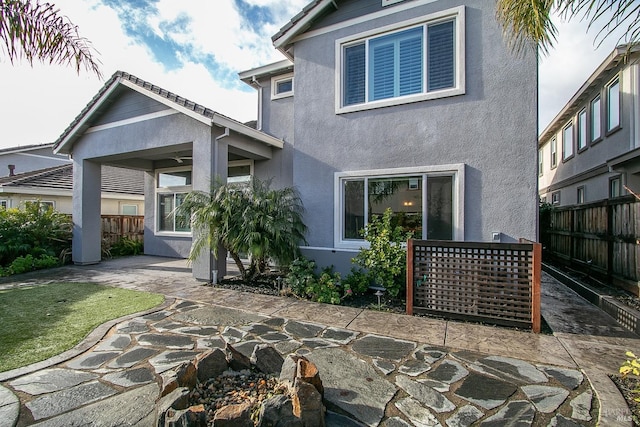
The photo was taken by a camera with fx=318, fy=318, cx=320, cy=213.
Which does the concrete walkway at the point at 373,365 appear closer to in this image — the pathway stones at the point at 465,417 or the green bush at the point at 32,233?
the pathway stones at the point at 465,417

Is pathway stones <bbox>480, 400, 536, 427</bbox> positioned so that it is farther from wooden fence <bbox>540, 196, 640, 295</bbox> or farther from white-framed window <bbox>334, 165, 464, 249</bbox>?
wooden fence <bbox>540, 196, 640, 295</bbox>

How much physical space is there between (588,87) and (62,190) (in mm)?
24383

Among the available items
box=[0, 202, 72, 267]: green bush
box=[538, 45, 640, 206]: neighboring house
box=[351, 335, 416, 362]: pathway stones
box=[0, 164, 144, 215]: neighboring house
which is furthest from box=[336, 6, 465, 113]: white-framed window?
box=[0, 164, 144, 215]: neighboring house

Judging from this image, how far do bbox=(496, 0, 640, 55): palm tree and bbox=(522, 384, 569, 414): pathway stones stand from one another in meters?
4.12

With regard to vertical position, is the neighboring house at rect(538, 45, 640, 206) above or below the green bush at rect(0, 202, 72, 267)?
above

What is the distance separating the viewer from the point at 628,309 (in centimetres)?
546

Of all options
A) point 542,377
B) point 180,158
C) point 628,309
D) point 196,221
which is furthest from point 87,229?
point 628,309

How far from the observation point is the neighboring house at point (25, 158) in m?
23.5

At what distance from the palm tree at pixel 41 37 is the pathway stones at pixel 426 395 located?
7.48 m

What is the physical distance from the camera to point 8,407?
10.4 ft

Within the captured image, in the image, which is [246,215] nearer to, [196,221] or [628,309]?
[196,221]

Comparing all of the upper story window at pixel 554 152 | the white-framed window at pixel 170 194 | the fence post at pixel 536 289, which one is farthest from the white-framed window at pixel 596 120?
the white-framed window at pixel 170 194

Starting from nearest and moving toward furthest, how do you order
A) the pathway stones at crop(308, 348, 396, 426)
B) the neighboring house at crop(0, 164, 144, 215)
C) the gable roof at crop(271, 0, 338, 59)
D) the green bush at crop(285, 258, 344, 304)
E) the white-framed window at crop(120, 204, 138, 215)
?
the pathway stones at crop(308, 348, 396, 426) → the green bush at crop(285, 258, 344, 304) → the gable roof at crop(271, 0, 338, 59) → the neighboring house at crop(0, 164, 144, 215) → the white-framed window at crop(120, 204, 138, 215)

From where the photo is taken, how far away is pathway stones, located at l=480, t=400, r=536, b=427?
296 centimetres
